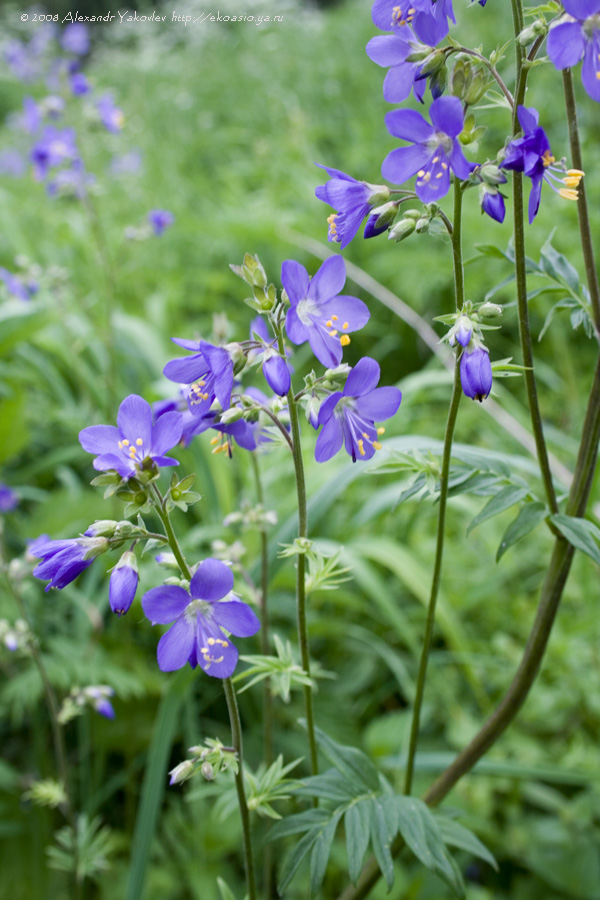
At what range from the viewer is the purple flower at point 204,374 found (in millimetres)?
906

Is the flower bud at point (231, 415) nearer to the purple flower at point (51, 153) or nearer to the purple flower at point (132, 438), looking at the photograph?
the purple flower at point (132, 438)

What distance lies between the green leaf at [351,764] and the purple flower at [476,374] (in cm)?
61

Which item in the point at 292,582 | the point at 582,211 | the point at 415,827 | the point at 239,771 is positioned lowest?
the point at 292,582

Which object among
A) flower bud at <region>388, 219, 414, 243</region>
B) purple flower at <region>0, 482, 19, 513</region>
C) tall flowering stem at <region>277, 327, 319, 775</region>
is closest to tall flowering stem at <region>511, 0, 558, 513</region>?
flower bud at <region>388, 219, 414, 243</region>

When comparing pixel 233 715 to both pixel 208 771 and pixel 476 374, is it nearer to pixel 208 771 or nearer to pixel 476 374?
pixel 208 771

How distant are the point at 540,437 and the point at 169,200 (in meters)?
4.19

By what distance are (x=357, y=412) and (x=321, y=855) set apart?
2.09ft

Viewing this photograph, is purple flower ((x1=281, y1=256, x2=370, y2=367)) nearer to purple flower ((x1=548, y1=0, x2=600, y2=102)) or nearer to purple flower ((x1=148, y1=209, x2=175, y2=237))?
purple flower ((x1=548, y1=0, x2=600, y2=102))

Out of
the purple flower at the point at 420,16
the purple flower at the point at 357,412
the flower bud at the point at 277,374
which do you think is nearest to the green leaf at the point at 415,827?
the purple flower at the point at 357,412

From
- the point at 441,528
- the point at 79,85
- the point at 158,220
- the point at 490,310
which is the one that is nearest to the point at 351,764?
the point at 441,528

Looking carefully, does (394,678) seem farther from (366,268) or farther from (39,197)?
(39,197)

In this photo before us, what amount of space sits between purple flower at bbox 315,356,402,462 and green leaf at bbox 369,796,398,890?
0.55 metres

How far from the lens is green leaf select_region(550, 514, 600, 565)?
1.03m

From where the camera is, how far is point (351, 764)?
1197 mm
